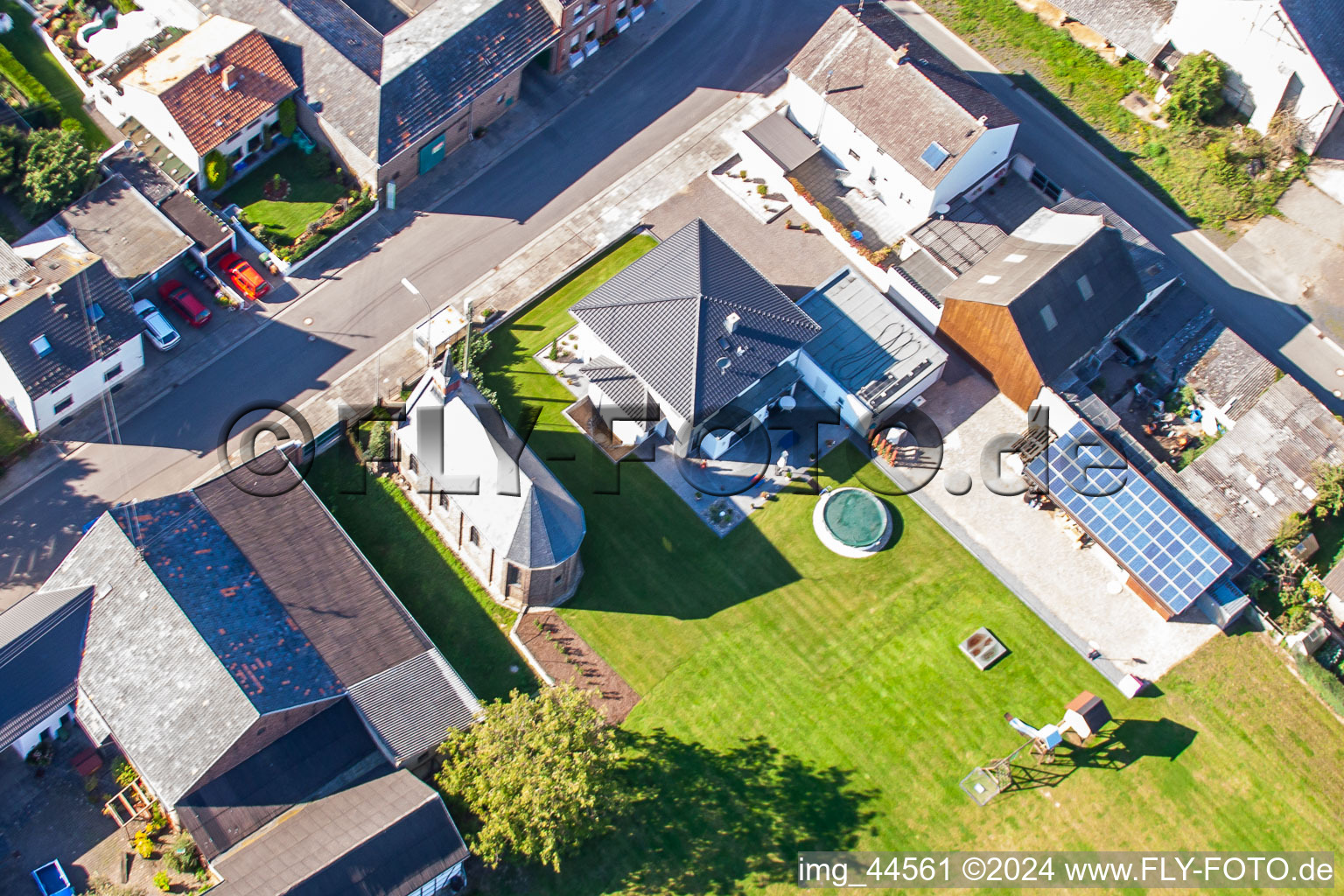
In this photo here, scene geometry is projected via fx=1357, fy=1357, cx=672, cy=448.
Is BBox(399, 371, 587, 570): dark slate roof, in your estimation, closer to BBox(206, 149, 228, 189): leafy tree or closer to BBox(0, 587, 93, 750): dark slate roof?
BBox(0, 587, 93, 750): dark slate roof

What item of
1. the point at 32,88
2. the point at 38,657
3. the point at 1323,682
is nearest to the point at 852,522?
the point at 1323,682

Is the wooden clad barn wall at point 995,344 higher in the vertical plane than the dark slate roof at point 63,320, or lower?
higher

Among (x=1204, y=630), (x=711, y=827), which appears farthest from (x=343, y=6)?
(x=1204, y=630)

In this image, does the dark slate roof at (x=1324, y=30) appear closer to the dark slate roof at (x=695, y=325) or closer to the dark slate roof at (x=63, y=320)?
the dark slate roof at (x=695, y=325)

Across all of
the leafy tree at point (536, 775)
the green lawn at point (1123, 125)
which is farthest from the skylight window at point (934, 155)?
the leafy tree at point (536, 775)

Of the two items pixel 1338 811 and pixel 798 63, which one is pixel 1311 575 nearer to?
pixel 1338 811

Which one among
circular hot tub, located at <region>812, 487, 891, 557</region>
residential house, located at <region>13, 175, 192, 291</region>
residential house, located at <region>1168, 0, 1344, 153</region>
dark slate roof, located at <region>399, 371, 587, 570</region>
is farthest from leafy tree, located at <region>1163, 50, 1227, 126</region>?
residential house, located at <region>13, 175, 192, 291</region>
